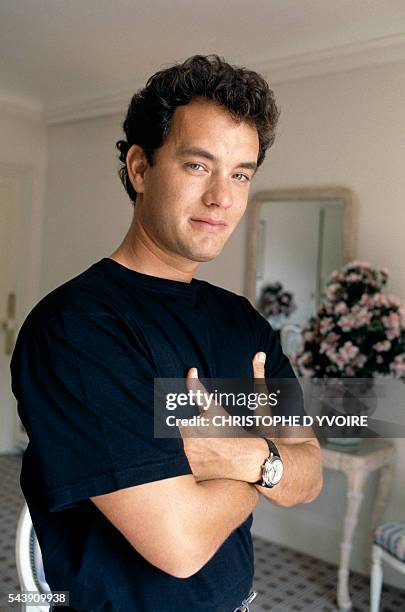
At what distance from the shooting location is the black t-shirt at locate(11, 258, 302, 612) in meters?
0.96

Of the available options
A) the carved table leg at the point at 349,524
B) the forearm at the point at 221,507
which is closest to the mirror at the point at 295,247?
the carved table leg at the point at 349,524

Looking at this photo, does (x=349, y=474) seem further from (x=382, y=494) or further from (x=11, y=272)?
(x=11, y=272)

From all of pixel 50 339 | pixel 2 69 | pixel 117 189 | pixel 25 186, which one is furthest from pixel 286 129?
pixel 50 339

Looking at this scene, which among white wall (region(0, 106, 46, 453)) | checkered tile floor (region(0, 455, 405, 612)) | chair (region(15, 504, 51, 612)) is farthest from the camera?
white wall (region(0, 106, 46, 453))

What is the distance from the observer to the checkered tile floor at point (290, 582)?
3.09 metres

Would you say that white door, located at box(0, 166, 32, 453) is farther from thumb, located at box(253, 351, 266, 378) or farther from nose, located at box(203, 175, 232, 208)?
nose, located at box(203, 175, 232, 208)

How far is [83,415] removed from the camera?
96cm

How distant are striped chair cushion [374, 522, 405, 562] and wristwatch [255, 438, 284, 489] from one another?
5.93 ft

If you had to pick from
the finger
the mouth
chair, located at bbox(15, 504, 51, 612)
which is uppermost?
the mouth

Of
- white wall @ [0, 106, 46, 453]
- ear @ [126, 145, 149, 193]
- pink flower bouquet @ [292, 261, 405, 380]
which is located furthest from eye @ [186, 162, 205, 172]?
white wall @ [0, 106, 46, 453]

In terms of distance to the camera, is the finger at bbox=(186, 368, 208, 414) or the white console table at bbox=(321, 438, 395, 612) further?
the white console table at bbox=(321, 438, 395, 612)

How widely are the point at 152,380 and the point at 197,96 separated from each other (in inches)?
21.0

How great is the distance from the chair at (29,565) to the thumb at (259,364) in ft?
2.15

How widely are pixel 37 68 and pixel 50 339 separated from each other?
3903 millimetres
